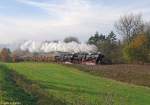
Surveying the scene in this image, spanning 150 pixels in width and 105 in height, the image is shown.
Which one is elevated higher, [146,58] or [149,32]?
[149,32]

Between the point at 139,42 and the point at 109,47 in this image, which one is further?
the point at 109,47

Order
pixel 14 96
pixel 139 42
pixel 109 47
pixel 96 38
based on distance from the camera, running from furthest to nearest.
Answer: pixel 96 38
pixel 109 47
pixel 139 42
pixel 14 96

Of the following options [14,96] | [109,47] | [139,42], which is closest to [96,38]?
[109,47]

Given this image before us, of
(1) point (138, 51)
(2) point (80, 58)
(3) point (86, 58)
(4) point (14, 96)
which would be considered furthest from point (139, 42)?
(4) point (14, 96)

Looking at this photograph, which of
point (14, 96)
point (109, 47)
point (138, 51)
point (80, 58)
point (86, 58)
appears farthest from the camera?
point (109, 47)

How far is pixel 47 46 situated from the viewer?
122m

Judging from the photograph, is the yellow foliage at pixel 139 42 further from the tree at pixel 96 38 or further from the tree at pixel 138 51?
Result: the tree at pixel 96 38

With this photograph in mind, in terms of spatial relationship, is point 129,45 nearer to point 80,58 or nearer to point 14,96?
point 80,58

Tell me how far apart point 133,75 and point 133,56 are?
123 feet

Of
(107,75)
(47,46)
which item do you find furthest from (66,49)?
(107,75)

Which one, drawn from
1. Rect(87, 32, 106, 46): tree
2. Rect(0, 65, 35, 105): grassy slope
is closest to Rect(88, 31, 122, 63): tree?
Rect(87, 32, 106, 46): tree

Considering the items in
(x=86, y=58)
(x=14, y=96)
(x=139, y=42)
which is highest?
(x=139, y=42)

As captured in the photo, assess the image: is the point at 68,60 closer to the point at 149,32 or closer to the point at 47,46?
the point at 149,32

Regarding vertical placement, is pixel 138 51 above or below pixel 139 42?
below
